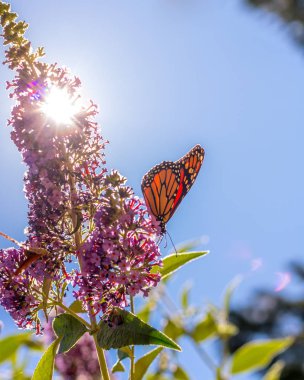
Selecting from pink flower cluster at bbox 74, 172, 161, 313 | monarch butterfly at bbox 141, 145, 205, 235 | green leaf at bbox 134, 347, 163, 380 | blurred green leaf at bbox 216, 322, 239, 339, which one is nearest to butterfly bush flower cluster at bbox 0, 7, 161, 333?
pink flower cluster at bbox 74, 172, 161, 313

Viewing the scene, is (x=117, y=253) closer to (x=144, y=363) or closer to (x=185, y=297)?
(x=144, y=363)

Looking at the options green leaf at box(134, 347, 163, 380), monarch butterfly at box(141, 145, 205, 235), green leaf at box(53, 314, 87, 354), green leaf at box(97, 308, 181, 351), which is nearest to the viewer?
green leaf at box(97, 308, 181, 351)

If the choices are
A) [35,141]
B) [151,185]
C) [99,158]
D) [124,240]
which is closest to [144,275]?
[124,240]

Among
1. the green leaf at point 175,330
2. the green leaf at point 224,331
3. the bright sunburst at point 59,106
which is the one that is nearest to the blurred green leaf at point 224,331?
the green leaf at point 224,331

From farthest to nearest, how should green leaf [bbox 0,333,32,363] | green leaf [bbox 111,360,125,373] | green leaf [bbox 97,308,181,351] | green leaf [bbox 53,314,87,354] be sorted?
green leaf [bbox 0,333,32,363] → green leaf [bbox 111,360,125,373] → green leaf [bbox 53,314,87,354] → green leaf [bbox 97,308,181,351]

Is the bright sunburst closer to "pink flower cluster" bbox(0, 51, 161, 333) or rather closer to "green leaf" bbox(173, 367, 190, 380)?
"pink flower cluster" bbox(0, 51, 161, 333)

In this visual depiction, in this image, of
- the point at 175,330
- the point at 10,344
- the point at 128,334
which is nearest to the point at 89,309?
the point at 128,334

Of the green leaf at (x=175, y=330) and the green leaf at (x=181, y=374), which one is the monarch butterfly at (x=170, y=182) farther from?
the green leaf at (x=181, y=374)

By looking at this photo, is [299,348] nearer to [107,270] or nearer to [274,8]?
[274,8]
